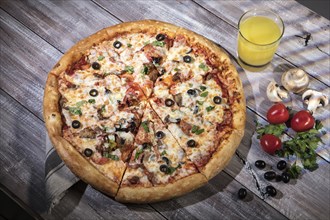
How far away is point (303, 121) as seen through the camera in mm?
3775

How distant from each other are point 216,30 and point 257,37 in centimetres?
43

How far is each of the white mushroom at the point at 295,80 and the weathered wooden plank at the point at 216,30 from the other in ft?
0.31

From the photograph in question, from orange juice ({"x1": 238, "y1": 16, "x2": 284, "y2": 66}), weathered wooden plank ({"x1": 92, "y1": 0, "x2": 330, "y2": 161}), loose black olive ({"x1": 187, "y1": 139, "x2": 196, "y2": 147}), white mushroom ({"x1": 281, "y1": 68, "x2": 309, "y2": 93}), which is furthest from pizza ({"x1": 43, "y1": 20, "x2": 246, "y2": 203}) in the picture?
white mushroom ({"x1": 281, "y1": 68, "x2": 309, "y2": 93})

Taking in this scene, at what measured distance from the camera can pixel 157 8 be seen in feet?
14.5

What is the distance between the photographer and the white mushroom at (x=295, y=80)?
12.8 ft

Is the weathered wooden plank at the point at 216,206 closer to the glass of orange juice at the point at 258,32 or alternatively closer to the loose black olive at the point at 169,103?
the loose black olive at the point at 169,103

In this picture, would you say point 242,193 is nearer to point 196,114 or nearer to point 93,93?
point 196,114

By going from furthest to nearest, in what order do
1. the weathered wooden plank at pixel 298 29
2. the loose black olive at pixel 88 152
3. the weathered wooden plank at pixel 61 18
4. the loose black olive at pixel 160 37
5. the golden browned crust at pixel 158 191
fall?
the weathered wooden plank at pixel 61 18 < the weathered wooden plank at pixel 298 29 < the loose black olive at pixel 160 37 < the loose black olive at pixel 88 152 < the golden browned crust at pixel 158 191

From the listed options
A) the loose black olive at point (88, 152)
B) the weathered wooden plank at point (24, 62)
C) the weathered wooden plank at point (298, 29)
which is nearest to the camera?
the loose black olive at point (88, 152)

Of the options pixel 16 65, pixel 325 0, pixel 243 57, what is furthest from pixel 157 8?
pixel 325 0

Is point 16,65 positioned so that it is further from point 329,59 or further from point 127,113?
point 329,59

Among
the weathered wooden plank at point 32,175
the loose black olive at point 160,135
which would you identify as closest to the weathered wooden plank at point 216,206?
the weathered wooden plank at point 32,175

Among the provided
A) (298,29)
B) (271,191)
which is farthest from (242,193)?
(298,29)

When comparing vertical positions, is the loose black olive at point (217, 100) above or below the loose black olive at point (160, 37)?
below
